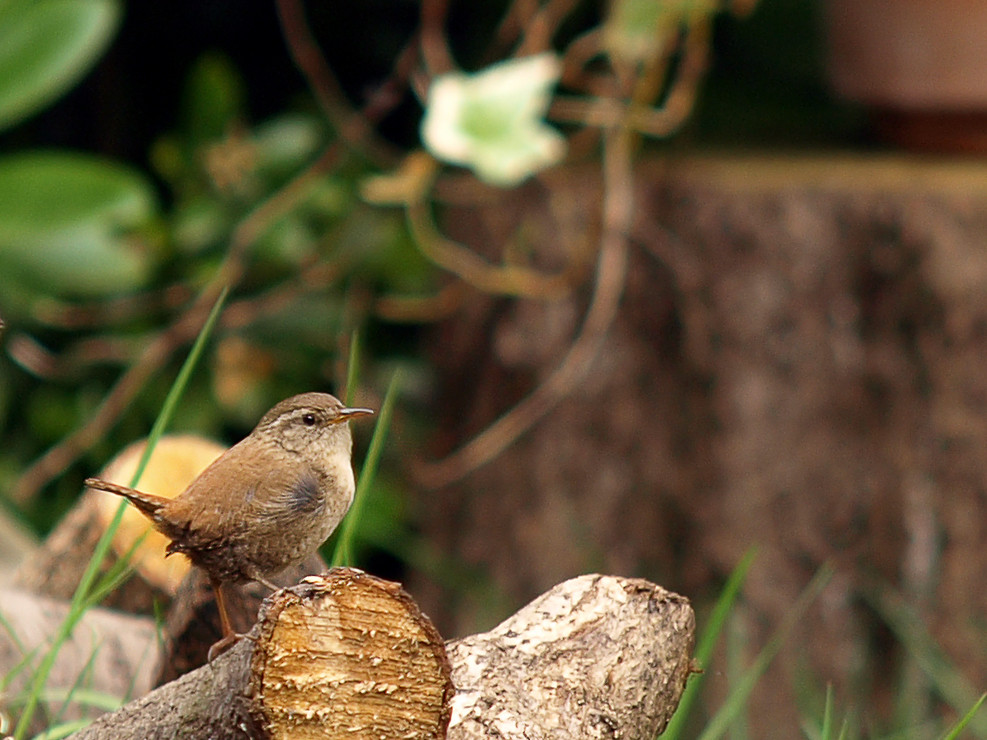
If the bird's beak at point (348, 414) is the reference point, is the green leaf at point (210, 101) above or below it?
below

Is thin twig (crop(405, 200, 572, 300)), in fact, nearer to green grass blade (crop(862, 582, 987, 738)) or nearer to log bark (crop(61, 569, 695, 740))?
green grass blade (crop(862, 582, 987, 738))

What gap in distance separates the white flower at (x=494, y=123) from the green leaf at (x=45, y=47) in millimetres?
659

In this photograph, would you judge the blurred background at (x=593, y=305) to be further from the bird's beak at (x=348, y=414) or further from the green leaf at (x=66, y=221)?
the bird's beak at (x=348, y=414)

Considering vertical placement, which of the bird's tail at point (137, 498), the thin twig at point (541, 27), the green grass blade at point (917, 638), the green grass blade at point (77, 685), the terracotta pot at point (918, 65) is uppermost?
the bird's tail at point (137, 498)

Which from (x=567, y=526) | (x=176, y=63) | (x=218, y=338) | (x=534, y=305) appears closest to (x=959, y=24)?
(x=534, y=305)

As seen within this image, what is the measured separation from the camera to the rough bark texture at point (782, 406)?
7.83ft

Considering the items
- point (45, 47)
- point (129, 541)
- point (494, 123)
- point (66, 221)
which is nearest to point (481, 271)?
point (494, 123)

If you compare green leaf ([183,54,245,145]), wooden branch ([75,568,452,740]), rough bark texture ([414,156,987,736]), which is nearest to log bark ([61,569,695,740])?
wooden branch ([75,568,452,740])

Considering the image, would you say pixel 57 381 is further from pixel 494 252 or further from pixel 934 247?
pixel 934 247

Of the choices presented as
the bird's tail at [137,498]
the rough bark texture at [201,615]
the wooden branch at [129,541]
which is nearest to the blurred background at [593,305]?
the wooden branch at [129,541]

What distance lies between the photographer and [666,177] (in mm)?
2646

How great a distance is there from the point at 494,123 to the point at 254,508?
61.3 inches

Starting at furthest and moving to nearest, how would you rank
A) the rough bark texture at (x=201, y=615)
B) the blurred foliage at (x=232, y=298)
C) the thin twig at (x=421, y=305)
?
the thin twig at (x=421, y=305)
the blurred foliage at (x=232, y=298)
the rough bark texture at (x=201, y=615)

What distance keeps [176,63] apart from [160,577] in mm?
2049
